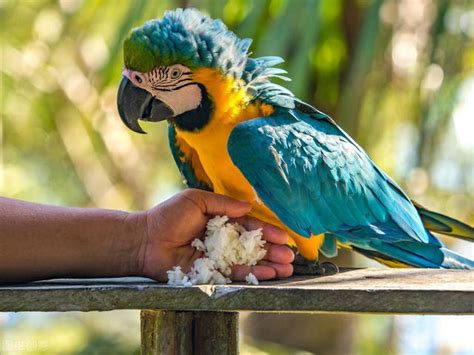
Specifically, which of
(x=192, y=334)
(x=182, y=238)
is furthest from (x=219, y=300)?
(x=182, y=238)

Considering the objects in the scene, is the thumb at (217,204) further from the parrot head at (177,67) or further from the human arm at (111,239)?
the parrot head at (177,67)

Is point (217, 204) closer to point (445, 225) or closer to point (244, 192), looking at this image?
point (244, 192)

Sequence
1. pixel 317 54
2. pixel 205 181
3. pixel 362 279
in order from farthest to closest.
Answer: pixel 317 54, pixel 205 181, pixel 362 279

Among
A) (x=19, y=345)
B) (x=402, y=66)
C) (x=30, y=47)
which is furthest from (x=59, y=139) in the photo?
(x=402, y=66)

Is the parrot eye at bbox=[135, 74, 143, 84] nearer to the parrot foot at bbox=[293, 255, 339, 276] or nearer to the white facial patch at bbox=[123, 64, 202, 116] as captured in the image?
the white facial patch at bbox=[123, 64, 202, 116]

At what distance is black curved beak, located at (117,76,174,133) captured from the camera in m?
2.00

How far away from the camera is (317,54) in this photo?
4465 mm

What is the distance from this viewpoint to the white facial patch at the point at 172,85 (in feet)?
6.50

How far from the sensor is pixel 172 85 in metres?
2.00

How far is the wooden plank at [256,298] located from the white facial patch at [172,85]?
62 centimetres

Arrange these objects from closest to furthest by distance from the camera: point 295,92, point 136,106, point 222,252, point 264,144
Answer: point 222,252
point 264,144
point 136,106
point 295,92

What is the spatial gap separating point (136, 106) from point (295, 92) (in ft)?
6.93

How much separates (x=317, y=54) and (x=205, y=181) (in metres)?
2.40

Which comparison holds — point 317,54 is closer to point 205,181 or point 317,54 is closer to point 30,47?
point 205,181
